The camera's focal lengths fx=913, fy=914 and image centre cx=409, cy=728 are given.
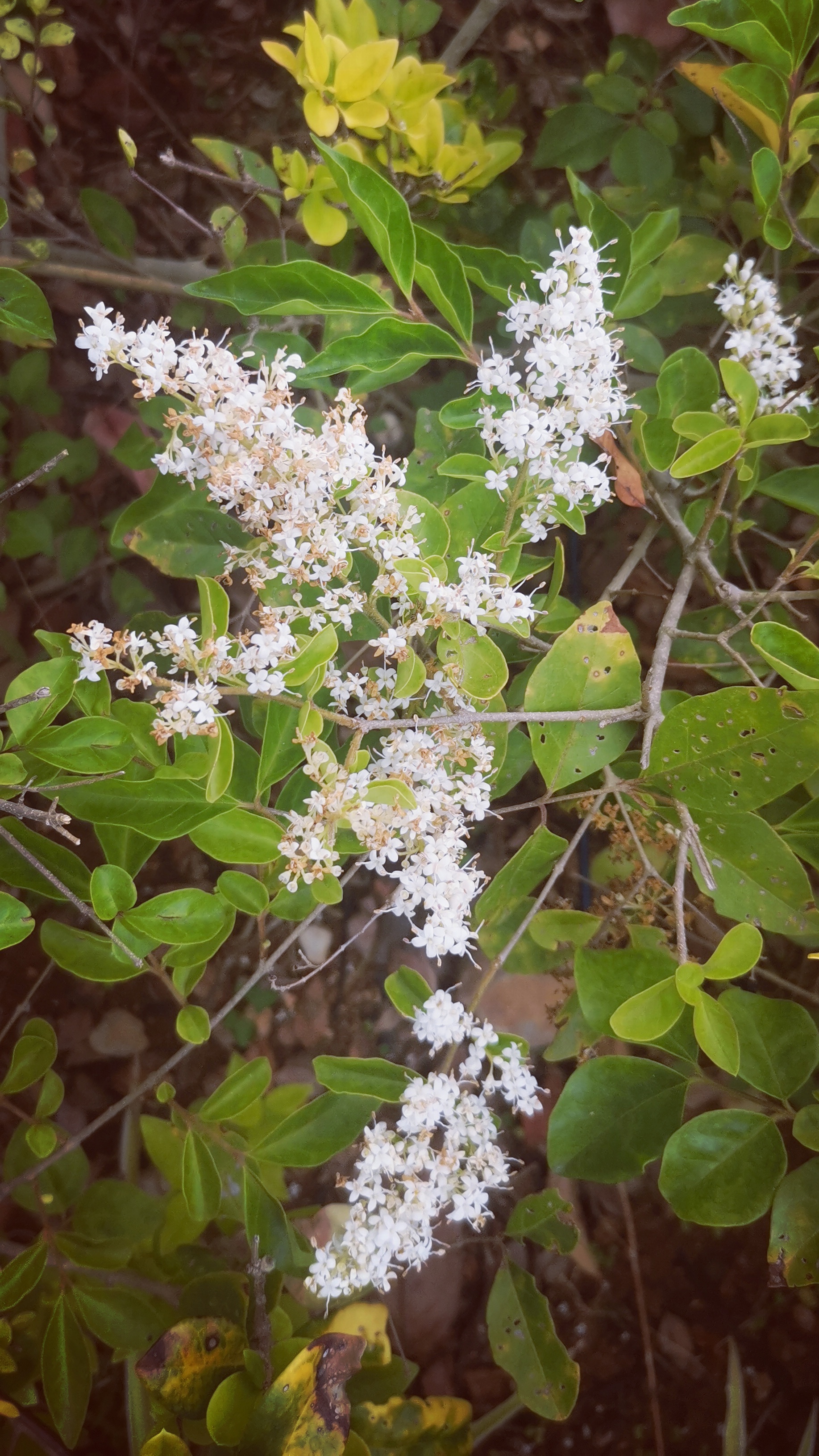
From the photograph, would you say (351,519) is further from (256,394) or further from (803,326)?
(803,326)

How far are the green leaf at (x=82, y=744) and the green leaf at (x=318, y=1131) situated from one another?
44cm

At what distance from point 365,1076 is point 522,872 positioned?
0.24 metres

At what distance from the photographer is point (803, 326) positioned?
1.09 m

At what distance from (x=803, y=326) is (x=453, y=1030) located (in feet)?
2.98

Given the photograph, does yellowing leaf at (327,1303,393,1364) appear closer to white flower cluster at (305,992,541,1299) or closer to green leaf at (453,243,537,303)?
white flower cluster at (305,992,541,1299)

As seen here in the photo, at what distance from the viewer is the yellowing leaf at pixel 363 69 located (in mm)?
812

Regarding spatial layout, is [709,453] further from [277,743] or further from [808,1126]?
[808,1126]

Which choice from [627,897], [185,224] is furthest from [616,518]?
[185,224]

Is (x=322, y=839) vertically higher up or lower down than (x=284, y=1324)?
higher up

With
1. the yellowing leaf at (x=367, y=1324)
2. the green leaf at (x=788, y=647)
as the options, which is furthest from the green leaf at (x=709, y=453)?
the yellowing leaf at (x=367, y=1324)

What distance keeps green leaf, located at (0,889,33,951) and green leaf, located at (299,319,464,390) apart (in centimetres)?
48

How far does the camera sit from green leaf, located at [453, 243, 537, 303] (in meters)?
0.87

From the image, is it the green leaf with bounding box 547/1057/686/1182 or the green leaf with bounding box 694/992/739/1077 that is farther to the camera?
the green leaf with bounding box 547/1057/686/1182

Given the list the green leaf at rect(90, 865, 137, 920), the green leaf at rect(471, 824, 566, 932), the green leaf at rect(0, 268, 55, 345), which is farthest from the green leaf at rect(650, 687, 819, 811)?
the green leaf at rect(0, 268, 55, 345)
